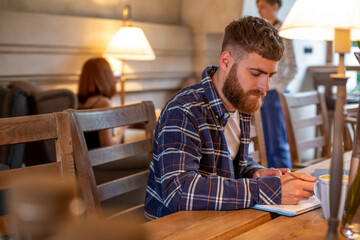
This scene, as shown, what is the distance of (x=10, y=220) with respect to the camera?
34 centimetres

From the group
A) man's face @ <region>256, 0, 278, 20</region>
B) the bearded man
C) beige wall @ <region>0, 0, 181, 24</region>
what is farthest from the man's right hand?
beige wall @ <region>0, 0, 181, 24</region>

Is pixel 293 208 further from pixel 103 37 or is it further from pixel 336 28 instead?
pixel 103 37

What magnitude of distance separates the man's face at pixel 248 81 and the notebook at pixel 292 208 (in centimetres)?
39

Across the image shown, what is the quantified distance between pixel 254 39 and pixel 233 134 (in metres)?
0.33

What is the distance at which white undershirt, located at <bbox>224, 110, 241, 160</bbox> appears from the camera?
1.48 m

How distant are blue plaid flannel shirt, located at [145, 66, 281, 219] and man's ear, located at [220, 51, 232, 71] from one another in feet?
0.20

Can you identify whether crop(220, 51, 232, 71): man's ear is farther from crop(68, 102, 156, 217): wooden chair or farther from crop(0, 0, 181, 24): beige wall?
crop(0, 0, 181, 24): beige wall

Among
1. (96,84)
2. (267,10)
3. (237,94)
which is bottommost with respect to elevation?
(96,84)

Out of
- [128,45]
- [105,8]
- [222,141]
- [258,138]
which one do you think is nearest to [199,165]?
[222,141]

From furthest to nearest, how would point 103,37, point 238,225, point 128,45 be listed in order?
point 103,37
point 128,45
point 238,225

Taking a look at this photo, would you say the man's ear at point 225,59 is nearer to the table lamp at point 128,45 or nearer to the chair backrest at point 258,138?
the chair backrest at point 258,138

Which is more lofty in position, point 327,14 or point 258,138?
point 327,14

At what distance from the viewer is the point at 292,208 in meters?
1.05

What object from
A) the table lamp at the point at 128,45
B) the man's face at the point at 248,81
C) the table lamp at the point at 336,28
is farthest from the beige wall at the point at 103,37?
the table lamp at the point at 336,28
